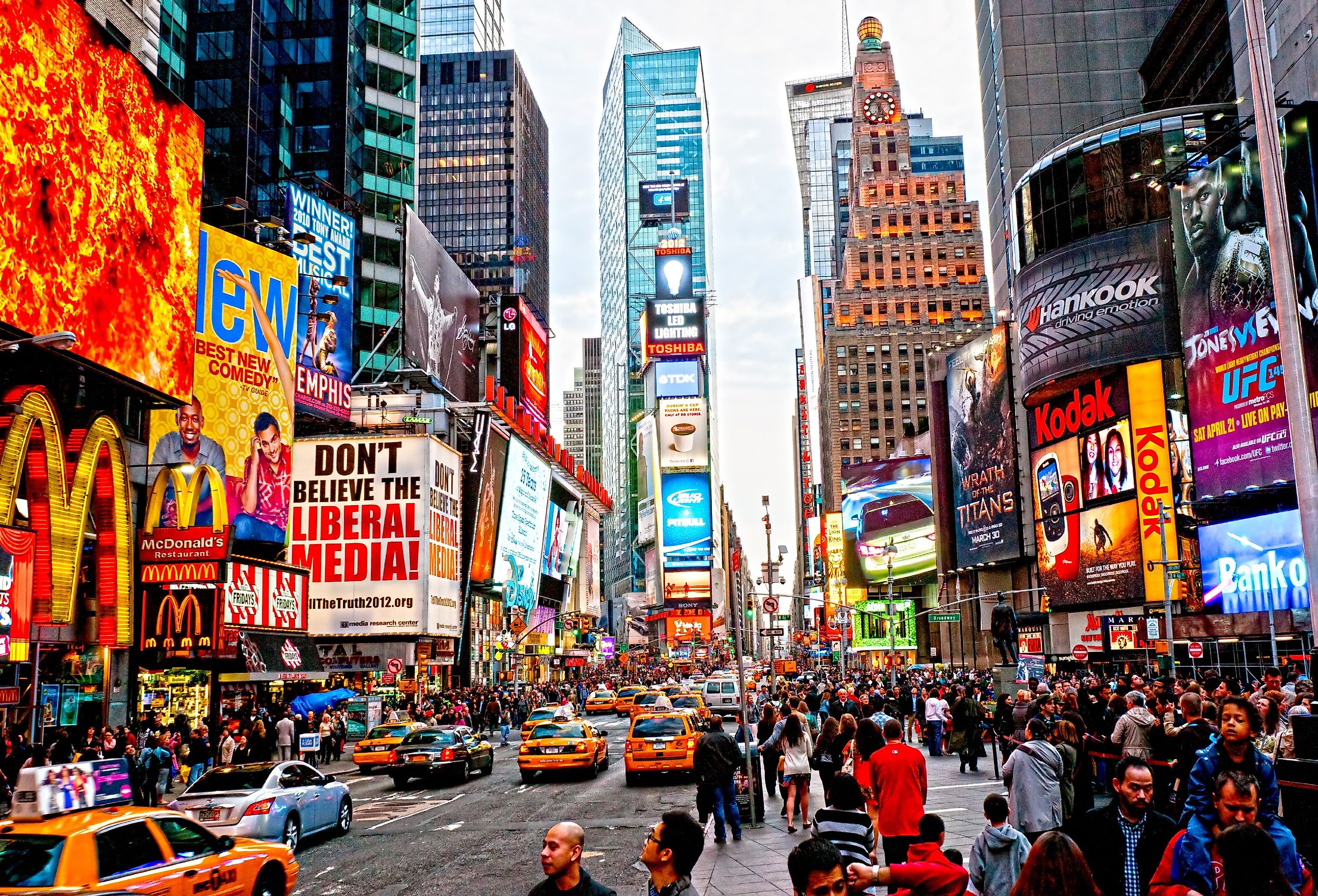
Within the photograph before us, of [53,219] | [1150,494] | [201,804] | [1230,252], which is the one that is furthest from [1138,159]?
[201,804]

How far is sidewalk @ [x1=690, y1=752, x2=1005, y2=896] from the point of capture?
1269cm

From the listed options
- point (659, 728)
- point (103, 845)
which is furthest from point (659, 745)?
point (103, 845)

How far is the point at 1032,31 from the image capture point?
89500 millimetres

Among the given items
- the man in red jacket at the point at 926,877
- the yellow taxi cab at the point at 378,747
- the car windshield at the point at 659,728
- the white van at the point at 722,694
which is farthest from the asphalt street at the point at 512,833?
the white van at the point at 722,694

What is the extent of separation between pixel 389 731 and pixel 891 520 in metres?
84.1

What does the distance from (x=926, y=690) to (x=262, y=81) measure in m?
59.9

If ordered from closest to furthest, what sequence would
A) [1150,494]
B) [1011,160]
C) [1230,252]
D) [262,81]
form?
[1230,252] < [1150,494] < [262,81] < [1011,160]

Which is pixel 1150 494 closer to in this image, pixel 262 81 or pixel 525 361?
pixel 525 361

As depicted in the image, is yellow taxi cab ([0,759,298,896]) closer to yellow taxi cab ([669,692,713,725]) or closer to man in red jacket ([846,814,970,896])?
man in red jacket ([846,814,970,896])

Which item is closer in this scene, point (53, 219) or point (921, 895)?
point (921, 895)

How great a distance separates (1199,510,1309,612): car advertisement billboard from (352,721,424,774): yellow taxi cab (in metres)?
38.0

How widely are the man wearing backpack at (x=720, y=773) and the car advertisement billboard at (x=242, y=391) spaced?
28.2 m

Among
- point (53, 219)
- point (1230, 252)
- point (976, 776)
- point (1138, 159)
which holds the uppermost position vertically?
point (1138, 159)

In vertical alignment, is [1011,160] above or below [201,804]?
above
